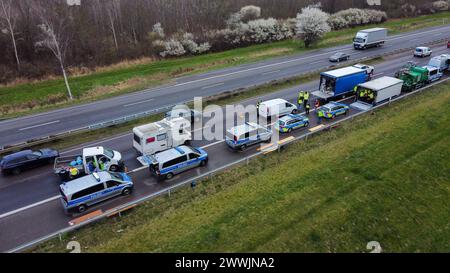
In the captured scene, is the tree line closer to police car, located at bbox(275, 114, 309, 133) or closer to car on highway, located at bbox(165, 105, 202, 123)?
car on highway, located at bbox(165, 105, 202, 123)

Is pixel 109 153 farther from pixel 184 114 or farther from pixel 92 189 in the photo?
pixel 184 114

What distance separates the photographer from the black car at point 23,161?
20.6 metres

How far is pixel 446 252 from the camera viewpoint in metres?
14.5

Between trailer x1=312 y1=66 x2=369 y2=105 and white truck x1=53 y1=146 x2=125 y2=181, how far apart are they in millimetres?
20414

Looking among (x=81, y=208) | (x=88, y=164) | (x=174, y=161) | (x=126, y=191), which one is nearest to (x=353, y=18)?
(x=174, y=161)

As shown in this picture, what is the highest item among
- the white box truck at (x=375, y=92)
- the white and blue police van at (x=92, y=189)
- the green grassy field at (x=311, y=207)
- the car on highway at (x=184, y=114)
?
the white box truck at (x=375, y=92)

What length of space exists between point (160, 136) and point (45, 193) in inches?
311

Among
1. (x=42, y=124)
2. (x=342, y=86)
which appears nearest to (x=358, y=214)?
(x=342, y=86)

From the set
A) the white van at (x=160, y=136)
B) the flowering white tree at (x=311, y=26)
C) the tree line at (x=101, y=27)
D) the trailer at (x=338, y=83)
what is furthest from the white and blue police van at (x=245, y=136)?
the flowering white tree at (x=311, y=26)

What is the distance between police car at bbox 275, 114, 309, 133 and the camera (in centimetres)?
2508

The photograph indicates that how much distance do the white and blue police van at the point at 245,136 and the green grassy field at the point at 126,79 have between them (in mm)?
21541

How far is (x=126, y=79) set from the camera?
45.3 metres

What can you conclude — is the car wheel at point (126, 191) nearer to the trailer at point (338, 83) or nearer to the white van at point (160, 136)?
the white van at point (160, 136)
